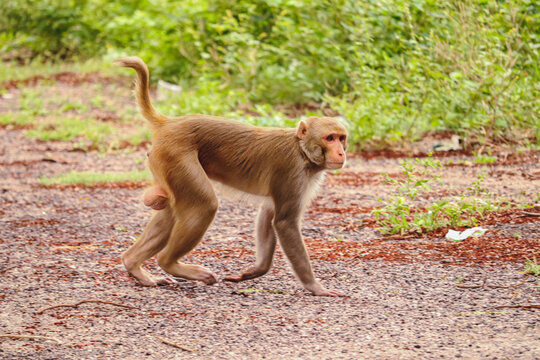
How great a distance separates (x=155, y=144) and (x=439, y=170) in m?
4.81

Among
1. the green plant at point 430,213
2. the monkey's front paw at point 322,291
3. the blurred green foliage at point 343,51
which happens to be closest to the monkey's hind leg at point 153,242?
the monkey's front paw at point 322,291

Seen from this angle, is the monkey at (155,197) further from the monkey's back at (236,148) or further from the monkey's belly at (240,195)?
the monkey's belly at (240,195)

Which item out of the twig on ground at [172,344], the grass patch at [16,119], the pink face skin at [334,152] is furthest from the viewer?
the grass patch at [16,119]

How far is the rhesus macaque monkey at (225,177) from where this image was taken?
482 centimetres

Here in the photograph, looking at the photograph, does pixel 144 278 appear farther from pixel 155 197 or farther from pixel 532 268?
pixel 532 268

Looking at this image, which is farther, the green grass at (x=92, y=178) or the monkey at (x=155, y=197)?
the green grass at (x=92, y=178)

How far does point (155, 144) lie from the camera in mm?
5035

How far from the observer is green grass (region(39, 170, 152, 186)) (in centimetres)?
900

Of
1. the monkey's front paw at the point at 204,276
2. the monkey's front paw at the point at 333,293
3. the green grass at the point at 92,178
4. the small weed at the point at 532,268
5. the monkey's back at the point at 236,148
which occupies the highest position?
the monkey's back at the point at 236,148

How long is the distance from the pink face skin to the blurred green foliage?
4.21 meters

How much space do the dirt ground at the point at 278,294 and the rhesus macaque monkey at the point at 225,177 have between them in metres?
0.21

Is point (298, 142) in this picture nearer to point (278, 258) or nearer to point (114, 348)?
point (278, 258)

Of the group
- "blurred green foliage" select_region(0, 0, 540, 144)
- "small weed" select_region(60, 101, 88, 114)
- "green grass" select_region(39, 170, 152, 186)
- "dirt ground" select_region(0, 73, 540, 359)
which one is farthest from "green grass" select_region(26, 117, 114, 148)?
"dirt ground" select_region(0, 73, 540, 359)

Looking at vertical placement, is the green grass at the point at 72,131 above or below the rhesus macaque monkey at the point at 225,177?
below
